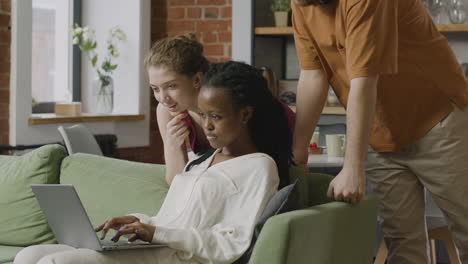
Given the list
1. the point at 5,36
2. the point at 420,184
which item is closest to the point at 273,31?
the point at 5,36

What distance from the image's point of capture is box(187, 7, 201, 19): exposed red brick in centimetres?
580

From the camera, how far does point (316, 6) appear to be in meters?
2.30

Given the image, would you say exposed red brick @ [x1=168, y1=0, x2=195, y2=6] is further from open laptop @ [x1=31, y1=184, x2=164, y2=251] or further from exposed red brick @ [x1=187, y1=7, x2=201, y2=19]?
open laptop @ [x1=31, y1=184, x2=164, y2=251]

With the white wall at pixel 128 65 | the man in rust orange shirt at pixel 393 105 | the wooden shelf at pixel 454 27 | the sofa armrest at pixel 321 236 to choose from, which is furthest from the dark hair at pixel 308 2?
the white wall at pixel 128 65

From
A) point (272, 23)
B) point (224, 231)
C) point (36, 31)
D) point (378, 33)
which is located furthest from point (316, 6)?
point (36, 31)

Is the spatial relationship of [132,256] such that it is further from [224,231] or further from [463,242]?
[463,242]

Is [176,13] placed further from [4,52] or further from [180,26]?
[4,52]

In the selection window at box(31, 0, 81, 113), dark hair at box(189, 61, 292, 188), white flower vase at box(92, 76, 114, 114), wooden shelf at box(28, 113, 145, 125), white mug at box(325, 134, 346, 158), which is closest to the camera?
dark hair at box(189, 61, 292, 188)

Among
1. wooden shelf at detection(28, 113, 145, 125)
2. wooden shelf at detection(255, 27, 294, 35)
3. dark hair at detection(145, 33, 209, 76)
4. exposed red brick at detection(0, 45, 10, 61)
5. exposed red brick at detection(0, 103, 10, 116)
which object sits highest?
wooden shelf at detection(255, 27, 294, 35)

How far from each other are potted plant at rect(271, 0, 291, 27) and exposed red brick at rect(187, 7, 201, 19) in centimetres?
99

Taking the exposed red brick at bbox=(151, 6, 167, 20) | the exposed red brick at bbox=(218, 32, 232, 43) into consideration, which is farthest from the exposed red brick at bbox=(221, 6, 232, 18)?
the exposed red brick at bbox=(151, 6, 167, 20)

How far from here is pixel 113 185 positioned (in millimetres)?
2943

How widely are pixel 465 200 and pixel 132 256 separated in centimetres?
105

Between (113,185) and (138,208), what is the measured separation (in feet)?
0.57
